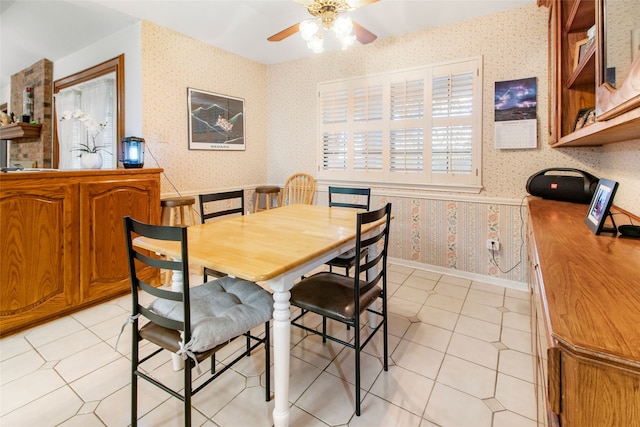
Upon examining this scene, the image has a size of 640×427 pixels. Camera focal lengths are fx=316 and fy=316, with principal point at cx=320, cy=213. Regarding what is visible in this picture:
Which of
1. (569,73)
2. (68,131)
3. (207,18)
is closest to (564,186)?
(569,73)

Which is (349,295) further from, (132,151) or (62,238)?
(132,151)

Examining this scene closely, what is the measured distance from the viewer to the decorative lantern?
2771 millimetres

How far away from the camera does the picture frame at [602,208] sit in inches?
53.8

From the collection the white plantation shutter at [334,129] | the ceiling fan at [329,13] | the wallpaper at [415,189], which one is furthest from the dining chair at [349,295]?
the white plantation shutter at [334,129]

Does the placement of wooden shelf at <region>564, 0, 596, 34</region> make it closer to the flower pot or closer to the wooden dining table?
the wooden dining table

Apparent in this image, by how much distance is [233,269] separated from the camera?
120 centimetres

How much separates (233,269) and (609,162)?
2691 mm

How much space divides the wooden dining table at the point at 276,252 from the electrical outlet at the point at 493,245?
1.74 metres

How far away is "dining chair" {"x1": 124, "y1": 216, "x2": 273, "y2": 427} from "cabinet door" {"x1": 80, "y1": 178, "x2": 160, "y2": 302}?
4.67ft

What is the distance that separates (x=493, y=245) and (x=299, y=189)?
2336 mm

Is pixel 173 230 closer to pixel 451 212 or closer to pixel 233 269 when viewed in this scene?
pixel 233 269

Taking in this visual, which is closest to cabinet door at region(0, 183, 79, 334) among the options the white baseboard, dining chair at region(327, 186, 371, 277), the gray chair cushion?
the gray chair cushion

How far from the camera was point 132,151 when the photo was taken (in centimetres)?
279

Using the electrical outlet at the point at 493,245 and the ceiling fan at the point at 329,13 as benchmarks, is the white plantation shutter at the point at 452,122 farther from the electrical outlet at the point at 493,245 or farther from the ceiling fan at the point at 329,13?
the ceiling fan at the point at 329,13
